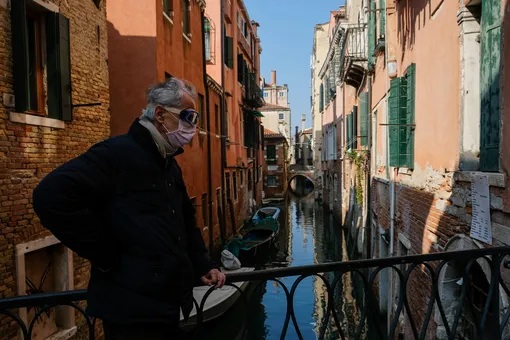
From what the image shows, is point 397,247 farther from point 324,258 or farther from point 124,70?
point 324,258

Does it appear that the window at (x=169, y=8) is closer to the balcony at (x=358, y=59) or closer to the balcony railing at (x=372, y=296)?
the balcony at (x=358, y=59)

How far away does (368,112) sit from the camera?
37.5 ft

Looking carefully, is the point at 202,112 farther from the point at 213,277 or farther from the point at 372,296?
the point at 213,277

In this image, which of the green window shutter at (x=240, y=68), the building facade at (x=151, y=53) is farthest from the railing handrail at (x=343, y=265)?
the green window shutter at (x=240, y=68)

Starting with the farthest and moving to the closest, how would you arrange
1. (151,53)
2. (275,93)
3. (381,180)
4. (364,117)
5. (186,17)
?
(275,93) < (364,117) < (186,17) < (381,180) < (151,53)

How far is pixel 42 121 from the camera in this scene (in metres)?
5.16

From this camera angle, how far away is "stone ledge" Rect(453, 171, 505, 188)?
3.21 meters

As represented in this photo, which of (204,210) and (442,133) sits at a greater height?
(442,133)

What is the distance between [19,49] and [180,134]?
3831 millimetres

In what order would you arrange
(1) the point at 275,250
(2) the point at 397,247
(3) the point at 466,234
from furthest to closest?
(1) the point at 275,250 < (2) the point at 397,247 < (3) the point at 466,234

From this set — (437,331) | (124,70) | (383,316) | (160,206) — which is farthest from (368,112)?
(160,206)

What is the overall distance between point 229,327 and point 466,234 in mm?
7357

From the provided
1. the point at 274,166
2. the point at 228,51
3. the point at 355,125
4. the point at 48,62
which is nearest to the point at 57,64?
the point at 48,62

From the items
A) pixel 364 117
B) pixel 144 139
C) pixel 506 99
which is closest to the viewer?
pixel 144 139
